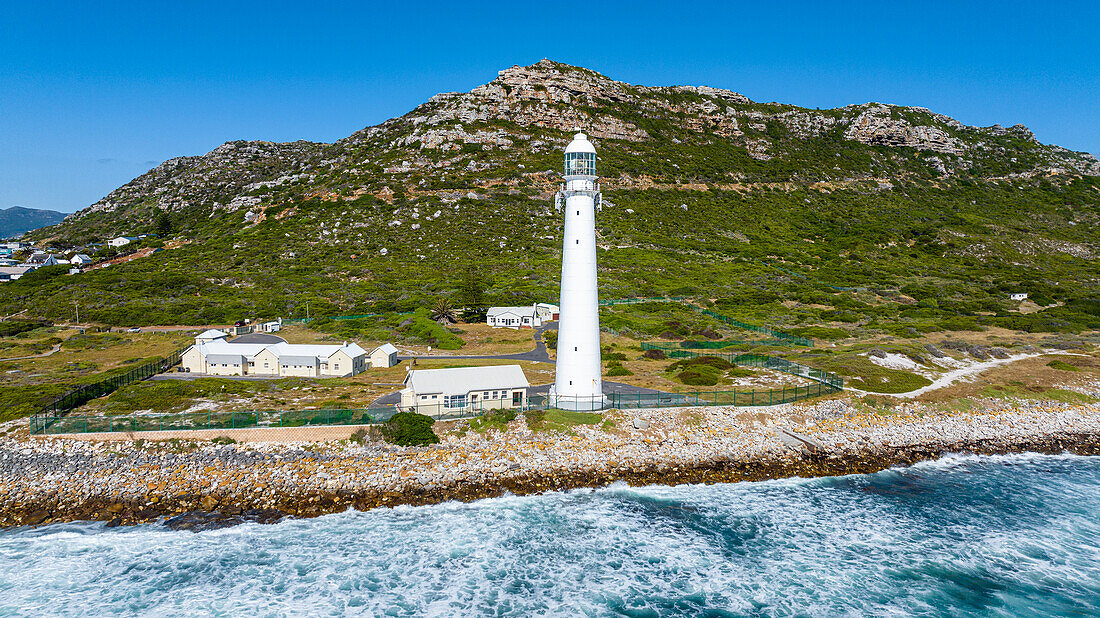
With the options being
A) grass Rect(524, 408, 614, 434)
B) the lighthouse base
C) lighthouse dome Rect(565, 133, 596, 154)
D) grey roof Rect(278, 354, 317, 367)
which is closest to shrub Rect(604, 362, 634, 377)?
the lighthouse base

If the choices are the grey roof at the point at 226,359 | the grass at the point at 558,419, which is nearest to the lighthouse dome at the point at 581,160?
the grass at the point at 558,419

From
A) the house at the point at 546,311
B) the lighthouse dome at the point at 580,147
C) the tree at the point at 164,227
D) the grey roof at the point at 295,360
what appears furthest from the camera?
the tree at the point at 164,227

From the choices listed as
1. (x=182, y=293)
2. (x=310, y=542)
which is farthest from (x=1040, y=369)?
(x=182, y=293)

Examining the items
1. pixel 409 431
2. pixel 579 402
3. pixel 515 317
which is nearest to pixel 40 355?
pixel 515 317

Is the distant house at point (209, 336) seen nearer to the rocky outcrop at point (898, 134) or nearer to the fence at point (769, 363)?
the fence at point (769, 363)

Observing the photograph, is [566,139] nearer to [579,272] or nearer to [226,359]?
[226,359]

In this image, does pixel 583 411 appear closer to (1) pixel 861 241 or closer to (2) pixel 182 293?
(2) pixel 182 293

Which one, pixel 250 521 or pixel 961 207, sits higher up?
pixel 961 207
